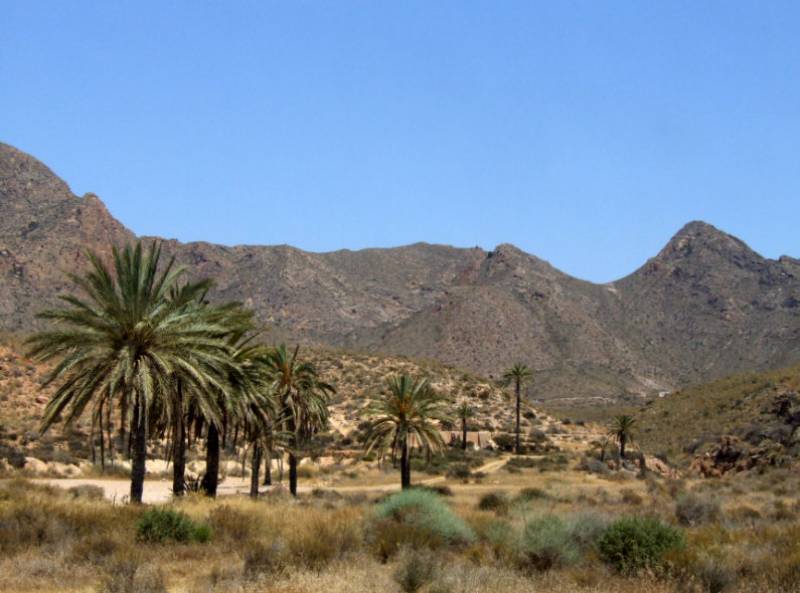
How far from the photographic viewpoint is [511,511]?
2736cm

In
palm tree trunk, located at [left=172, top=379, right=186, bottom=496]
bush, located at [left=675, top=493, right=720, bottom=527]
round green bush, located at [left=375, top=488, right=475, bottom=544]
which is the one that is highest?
palm tree trunk, located at [left=172, top=379, right=186, bottom=496]

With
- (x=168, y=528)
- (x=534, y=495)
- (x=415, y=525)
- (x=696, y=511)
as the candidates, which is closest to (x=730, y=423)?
(x=534, y=495)

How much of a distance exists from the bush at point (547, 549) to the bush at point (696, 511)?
11578 mm

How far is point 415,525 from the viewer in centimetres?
1967

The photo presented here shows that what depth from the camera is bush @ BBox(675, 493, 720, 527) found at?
28078 millimetres

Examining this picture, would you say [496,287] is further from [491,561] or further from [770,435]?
[491,561]

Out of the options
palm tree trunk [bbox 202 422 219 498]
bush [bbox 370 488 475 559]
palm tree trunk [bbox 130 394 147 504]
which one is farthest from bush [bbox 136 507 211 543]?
palm tree trunk [bbox 202 422 219 498]

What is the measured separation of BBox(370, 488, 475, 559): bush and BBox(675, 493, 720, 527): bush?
984 centimetres

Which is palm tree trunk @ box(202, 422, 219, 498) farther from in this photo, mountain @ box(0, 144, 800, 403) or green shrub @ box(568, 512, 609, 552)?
mountain @ box(0, 144, 800, 403)

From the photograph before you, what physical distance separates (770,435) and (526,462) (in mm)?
16615

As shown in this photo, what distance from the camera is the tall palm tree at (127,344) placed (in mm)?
23453

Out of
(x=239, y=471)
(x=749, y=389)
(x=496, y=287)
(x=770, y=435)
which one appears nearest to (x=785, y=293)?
(x=496, y=287)

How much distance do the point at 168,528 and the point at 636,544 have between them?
31.7ft

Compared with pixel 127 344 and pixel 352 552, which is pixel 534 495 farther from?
pixel 352 552
